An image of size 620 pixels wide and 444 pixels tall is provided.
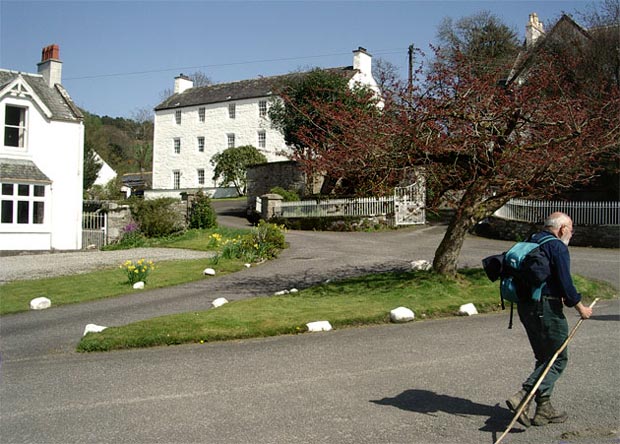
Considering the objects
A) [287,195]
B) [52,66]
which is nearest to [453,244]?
[287,195]

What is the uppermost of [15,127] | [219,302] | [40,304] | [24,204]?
[15,127]

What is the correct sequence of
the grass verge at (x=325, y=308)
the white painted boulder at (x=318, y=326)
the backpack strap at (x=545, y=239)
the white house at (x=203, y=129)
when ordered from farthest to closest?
1. the white house at (x=203, y=129)
2. the white painted boulder at (x=318, y=326)
3. the grass verge at (x=325, y=308)
4. the backpack strap at (x=545, y=239)

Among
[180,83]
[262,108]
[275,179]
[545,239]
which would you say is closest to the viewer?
[545,239]

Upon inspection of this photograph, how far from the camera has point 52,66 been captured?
28.9m

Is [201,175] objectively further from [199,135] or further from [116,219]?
[116,219]

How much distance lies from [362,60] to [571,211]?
27.8 meters

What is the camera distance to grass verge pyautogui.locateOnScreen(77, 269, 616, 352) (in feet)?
29.9

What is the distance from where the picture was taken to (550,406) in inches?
212

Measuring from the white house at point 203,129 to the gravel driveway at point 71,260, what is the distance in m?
27.9

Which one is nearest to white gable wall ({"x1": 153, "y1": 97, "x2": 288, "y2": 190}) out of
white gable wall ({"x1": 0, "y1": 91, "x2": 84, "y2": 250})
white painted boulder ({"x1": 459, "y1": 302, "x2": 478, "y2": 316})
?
white gable wall ({"x1": 0, "y1": 91, "x2": 84, "y2": 250})

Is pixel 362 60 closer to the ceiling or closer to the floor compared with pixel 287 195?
closer to the ceiling

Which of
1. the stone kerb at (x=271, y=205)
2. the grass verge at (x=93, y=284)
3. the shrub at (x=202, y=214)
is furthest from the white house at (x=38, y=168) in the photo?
the grass verge at (x=93, y=284)

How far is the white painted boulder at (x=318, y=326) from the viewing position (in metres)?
9.48

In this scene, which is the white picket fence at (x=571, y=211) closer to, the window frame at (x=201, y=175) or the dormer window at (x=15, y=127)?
the dormer window at (x=15, y=127)
